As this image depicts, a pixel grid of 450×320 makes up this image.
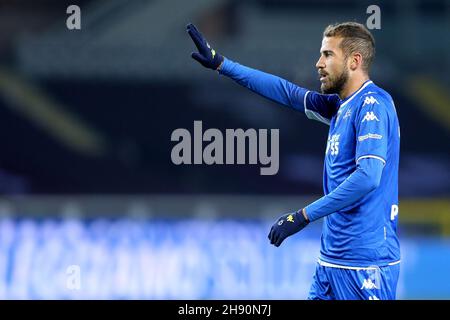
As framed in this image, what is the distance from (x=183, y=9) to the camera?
17.2m

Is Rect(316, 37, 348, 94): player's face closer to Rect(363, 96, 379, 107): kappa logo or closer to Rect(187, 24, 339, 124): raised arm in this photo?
Rect(363, 96, 379, 107): kappa logo

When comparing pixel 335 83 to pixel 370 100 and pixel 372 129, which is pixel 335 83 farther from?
pixel 372 129

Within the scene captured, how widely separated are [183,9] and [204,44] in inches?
479

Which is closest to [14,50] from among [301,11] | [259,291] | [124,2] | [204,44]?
[124,2]

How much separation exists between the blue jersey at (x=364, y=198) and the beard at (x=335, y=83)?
8cm

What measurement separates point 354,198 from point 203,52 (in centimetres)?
130

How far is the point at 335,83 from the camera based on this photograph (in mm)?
4848

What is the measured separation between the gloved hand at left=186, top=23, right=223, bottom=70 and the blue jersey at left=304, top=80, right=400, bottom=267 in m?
0.83

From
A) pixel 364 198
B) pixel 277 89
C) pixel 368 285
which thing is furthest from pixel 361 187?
pixel 277 89

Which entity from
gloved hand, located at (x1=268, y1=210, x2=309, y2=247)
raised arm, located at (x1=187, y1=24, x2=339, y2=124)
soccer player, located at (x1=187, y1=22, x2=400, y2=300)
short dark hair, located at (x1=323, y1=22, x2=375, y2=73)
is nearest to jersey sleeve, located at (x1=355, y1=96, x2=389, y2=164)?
soccer player, located at (x1=187, y1=22, x2=400, y2=300)

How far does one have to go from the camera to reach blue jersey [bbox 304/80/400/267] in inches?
184

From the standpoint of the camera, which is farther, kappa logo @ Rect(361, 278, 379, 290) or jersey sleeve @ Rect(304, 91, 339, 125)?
jersey sleeve @ Rect(304, 91, 339, 125)

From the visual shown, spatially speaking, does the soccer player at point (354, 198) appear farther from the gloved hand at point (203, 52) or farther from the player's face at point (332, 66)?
the gloved hand at point (203, 52)
